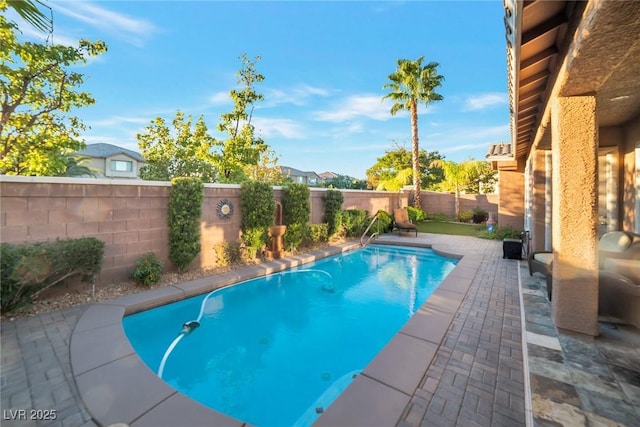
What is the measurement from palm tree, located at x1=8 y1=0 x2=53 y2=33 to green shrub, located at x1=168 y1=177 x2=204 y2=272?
4.55 m

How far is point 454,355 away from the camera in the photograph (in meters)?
3.08

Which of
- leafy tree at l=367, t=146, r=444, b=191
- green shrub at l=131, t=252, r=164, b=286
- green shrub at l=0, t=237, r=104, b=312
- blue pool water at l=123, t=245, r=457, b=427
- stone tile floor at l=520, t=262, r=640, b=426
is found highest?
leafy tree at l=367, t=146, r=444, b=191

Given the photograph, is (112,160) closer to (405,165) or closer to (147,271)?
(147,271)

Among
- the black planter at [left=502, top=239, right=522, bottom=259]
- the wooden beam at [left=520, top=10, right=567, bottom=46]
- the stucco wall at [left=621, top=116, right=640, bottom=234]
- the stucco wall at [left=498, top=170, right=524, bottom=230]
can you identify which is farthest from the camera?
the stucco wall at [left=498, top=170, right=524, bottom=230]

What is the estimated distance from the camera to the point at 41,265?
4027 millimetres

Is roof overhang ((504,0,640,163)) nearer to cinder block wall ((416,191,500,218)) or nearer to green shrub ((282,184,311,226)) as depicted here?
green shrub ((282,184,311,226))

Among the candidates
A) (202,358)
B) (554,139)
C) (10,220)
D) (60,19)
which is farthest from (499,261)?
(60,19)

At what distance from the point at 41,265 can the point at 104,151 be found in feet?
113

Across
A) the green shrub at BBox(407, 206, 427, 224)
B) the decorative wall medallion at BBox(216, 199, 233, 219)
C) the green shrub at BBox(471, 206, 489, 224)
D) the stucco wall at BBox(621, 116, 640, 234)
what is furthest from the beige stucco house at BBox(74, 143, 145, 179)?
the stucco wall at BBox(621, 116, 640, 234)

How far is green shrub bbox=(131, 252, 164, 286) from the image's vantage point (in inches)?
214

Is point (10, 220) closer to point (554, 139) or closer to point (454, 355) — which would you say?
point (454, 355)

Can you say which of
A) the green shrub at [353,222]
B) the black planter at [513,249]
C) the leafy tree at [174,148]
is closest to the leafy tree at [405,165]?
the green shrub at [353,222]

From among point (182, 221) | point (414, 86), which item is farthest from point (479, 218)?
point (182, 221)

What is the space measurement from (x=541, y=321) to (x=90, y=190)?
7780 mm
